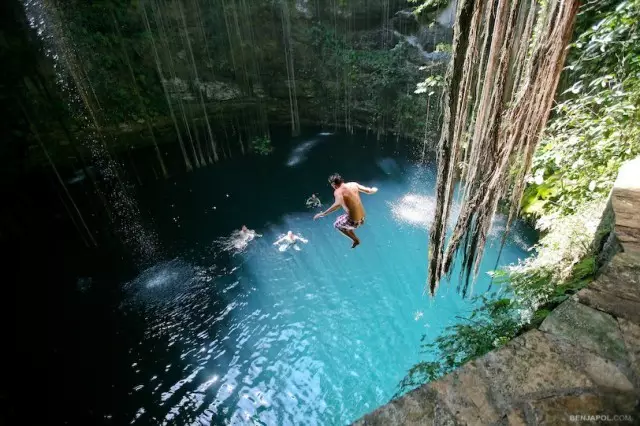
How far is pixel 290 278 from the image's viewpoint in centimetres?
630

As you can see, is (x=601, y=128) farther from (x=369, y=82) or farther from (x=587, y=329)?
(x=369, y=82)

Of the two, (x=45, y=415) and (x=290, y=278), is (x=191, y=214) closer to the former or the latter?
(x=290, y=278)

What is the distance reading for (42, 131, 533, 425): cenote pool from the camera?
4375mm

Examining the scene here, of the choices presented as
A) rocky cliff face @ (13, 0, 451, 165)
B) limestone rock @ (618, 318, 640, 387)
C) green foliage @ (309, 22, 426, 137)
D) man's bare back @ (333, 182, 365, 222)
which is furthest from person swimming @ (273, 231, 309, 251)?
green foliage @ (309, 22, 426, 137)

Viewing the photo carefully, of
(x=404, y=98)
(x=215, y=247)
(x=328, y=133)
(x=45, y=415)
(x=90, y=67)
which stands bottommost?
(x=45, y=415)

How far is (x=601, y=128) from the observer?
3275 mm

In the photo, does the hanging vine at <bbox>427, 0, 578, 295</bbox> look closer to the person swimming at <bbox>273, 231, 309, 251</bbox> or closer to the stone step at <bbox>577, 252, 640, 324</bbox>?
the stone step at <bbox>577, 252, 640, 324</bbox>

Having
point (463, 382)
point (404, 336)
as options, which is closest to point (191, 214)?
point (404, 336)

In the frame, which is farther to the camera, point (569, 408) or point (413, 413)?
point (413, 413)

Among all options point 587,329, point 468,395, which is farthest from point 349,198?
point 468,395

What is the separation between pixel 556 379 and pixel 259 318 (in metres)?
4.84

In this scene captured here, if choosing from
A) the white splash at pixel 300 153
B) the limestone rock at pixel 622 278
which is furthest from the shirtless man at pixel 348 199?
the white splash at pixel 300 153

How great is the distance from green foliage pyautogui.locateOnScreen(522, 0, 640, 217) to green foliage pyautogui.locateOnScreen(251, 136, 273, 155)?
9.95 metres

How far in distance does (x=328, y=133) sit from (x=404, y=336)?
34.6 feet
